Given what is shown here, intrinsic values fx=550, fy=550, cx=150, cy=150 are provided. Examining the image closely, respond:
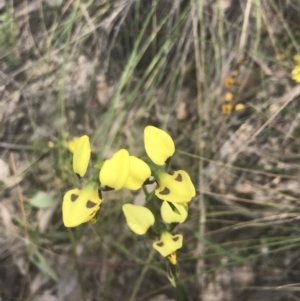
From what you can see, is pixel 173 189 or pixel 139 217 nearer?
pixel 173 189

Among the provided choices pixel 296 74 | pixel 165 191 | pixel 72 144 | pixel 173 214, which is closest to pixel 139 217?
pixel 173 214

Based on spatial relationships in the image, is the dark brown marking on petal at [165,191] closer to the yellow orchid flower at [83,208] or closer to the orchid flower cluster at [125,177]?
the orchid flower cluster at [125,177]

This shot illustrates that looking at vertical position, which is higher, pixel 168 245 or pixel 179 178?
pixel 179 178

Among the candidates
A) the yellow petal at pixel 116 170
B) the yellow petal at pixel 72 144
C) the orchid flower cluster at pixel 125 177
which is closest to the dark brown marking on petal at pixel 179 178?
the orchid flower cluster at pixel 125 177


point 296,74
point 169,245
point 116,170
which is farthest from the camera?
point 296,74

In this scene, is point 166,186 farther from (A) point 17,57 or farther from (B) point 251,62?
(A) point 17,57

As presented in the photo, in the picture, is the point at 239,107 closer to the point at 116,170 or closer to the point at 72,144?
the point at 72,144

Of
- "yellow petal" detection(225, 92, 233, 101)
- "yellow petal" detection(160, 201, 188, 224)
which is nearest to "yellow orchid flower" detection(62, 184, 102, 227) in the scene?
"yellow petal" detection(160, 201, 188, 224)
